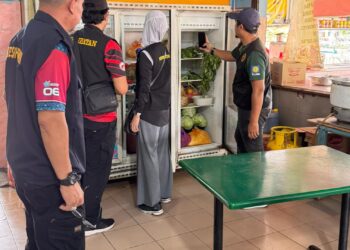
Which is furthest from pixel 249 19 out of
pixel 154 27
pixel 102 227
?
pixel 102 227

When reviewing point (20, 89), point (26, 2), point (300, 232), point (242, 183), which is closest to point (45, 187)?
point (20, 89)

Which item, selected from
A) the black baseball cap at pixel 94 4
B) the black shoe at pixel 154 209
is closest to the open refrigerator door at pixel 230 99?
the black shoe at pixel 154 209

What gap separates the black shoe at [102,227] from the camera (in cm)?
326

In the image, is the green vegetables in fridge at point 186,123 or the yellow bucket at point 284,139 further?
the green vegetables in fridge at point 186,123

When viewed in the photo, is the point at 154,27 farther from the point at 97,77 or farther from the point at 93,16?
Answer: the point at 97,77

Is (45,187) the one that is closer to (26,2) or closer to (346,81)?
(26,2)

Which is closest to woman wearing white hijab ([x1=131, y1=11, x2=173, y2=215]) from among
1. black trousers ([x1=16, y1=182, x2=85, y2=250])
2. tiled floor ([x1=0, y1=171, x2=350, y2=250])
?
tiled floor ([x1=0, y1=171, x2=350, y2=250])

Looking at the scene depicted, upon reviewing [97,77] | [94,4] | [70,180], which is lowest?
[70,180]

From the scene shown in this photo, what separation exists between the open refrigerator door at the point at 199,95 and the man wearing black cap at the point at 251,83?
0.82 meters

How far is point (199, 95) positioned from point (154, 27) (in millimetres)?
1589

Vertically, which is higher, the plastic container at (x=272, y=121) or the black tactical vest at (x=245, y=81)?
the black tactical vest at (x=245, y=81)

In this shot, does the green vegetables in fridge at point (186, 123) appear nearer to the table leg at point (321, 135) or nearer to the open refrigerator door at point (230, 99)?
the open refrigerator door at point (230, 99)

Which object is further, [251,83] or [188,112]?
[188,112]

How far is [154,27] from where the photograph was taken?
3326mm
